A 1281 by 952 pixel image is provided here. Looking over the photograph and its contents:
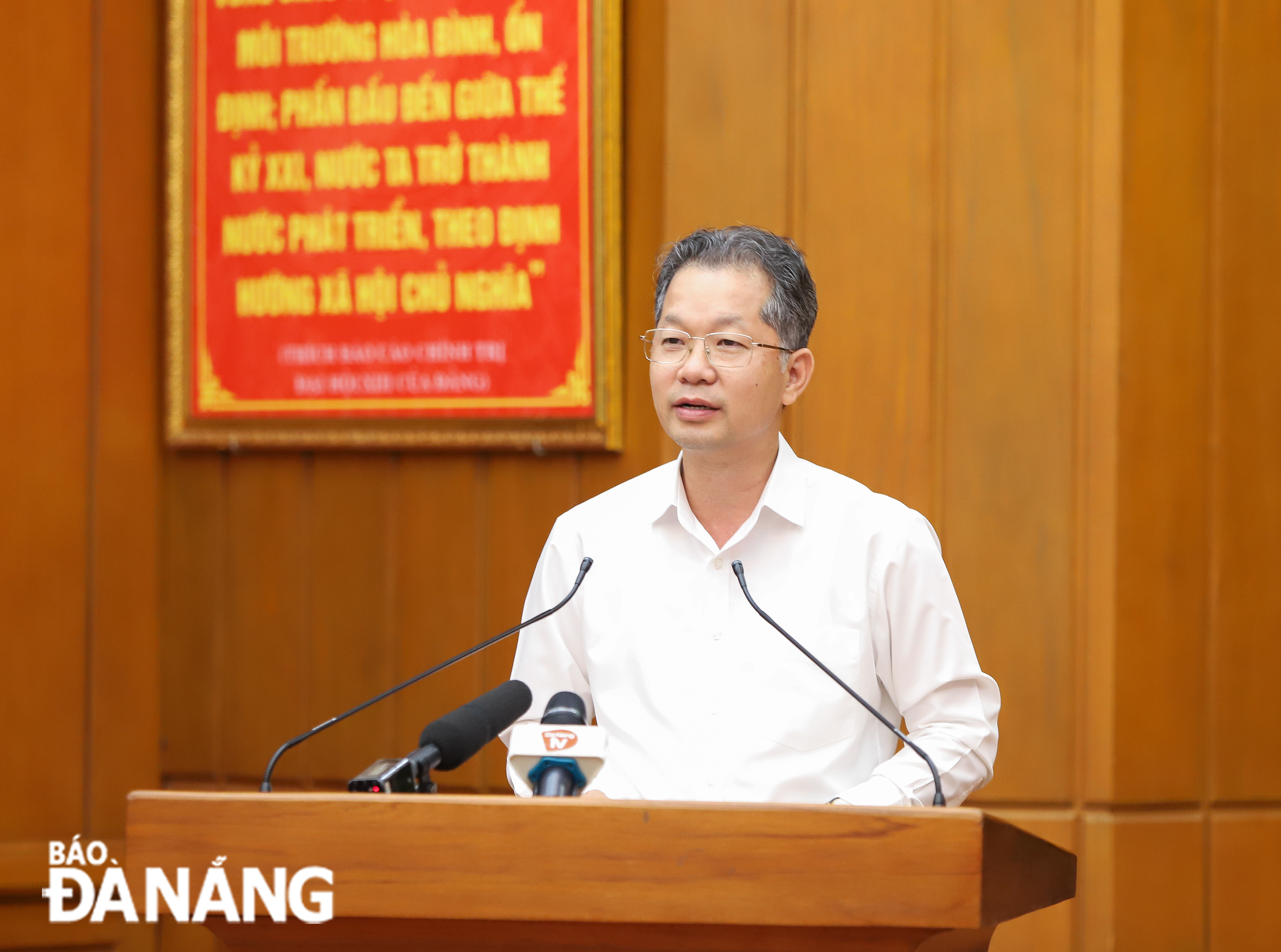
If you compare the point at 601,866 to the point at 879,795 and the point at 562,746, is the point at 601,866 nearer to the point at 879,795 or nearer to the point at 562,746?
the point at 562,746

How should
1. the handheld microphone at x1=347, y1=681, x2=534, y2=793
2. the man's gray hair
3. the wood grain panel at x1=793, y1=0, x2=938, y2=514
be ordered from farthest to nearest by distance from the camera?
the wood grain panel at x1=793, y1=0, x2=938, y2=514 < the man's gray hair < the handheld microphone at x1=347, y1=681, x2=534, y2=793

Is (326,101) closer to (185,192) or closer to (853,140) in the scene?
(185,192)

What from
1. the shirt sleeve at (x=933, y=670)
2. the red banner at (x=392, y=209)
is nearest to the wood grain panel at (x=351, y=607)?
the red banner at (x=392, y=209)

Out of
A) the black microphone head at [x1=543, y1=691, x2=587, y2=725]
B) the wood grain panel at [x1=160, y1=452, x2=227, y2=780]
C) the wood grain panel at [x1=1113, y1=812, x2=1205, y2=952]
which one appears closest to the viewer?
the black microphone head at [x1=543, y1=691, x2=587, y2=725]

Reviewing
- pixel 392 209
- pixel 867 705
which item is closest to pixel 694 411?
pixel 867 705

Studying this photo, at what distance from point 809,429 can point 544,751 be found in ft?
4.95

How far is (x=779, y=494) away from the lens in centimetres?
187

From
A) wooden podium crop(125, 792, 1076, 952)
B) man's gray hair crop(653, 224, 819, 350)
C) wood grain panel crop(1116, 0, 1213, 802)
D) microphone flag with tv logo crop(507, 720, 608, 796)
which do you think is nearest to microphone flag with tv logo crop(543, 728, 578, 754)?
microphone flag with tv logo crop(507, 720, 608, 796)

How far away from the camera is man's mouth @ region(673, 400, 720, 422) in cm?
179

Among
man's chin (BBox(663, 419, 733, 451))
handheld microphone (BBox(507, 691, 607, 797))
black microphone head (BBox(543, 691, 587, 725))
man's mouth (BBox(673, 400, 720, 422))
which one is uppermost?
man's mouth (BBox(673, 400, 720, 422))

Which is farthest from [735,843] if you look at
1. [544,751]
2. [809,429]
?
[809,429]

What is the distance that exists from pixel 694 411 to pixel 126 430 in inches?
69.7

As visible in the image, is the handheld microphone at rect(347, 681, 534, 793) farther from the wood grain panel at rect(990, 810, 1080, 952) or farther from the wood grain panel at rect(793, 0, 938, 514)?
the wood grain panel at rect(990, 810, 1080, 952)

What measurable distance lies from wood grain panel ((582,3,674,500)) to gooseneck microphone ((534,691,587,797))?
1427mm
